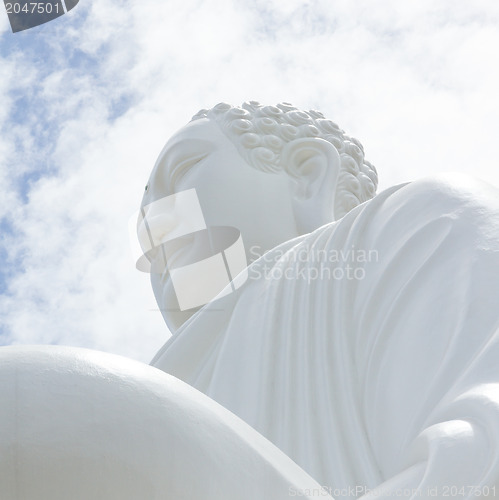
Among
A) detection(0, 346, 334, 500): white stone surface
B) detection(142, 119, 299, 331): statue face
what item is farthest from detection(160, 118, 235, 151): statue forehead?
detection(0, 346, 334, 500): white stone surface

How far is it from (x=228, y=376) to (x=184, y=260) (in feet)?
4.13

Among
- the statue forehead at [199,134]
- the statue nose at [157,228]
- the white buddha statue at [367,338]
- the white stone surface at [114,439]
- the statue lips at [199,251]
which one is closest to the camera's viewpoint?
the white stone surface at [114,439]

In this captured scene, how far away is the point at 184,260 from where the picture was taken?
16.4 feet

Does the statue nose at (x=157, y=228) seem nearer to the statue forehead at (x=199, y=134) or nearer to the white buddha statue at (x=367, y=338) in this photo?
the white buddha statue at (x=367, y=338)

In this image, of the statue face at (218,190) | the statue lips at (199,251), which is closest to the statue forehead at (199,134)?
the statue face at (218,190)

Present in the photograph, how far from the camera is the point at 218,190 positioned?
16.5 feet

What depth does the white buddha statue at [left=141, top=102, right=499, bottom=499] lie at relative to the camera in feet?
7.99

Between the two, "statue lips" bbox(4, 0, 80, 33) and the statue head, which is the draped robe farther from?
"statue lips" bbox(4, 0, 80, 33)

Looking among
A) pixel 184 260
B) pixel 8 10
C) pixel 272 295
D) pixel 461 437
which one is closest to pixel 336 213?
pixel 184 260

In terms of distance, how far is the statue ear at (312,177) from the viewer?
495cm

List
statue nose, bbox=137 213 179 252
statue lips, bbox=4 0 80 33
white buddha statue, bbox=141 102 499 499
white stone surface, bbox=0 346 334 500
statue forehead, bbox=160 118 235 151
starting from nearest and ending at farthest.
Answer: white stone surface, bbox=0 346 334 500, white buddha statue, bbox=141 102 499 499, statue lips, bbox=4 0 80 33, statue nose, bbox=137 213 179 252, statue forehead, bbox=160 118 235 151

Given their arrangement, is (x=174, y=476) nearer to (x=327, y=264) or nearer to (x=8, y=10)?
(x=327, y=264)

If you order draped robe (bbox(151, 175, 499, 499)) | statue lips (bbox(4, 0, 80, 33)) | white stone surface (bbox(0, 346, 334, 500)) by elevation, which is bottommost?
draped robe (bbox(151, 175, 499, 499))

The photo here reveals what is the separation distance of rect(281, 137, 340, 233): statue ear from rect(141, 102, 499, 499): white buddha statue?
12 millimetres
